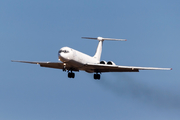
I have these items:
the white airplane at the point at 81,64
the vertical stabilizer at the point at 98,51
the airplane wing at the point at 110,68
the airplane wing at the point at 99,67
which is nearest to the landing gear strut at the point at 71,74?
the white airplane at the point at 81,64

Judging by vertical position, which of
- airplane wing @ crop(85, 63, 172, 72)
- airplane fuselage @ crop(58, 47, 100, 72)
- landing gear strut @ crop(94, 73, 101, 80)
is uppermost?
airplane fuselage @ crop(58, 47, 100, 72)

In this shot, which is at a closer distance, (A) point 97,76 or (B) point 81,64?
(B) point 81,64

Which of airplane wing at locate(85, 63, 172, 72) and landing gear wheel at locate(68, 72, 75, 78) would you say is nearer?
airplane wing at locate(85, 63, 172, 72)

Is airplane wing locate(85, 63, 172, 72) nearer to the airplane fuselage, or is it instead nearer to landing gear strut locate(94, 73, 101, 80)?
landing gear strut locate(94, 73, 101, 80)

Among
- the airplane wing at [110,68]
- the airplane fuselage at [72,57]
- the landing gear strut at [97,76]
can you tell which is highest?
the airplane fuselage at [72,57]

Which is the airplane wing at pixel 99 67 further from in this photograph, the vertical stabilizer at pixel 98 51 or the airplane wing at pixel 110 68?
the vertical stabilizer at pixel 98 51

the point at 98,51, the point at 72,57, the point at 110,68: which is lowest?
the point at 110,68

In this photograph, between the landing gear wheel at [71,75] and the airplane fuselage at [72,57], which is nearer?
the airplane fuselage at [72,57]

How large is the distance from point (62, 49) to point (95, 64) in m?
5.73

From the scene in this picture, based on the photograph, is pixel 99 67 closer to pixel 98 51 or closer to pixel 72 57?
pixel 72 57

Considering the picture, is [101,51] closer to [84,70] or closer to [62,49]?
[84,70]

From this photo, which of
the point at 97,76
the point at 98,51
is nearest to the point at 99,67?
the point at 97,76

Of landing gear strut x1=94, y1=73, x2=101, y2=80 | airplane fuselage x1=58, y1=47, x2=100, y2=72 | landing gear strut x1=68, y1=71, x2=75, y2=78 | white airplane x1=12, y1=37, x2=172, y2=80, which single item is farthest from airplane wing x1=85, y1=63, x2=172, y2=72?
landing gear strut x1=68, y1=71, x2=75, y2=78

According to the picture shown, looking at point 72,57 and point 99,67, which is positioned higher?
point 72,57
